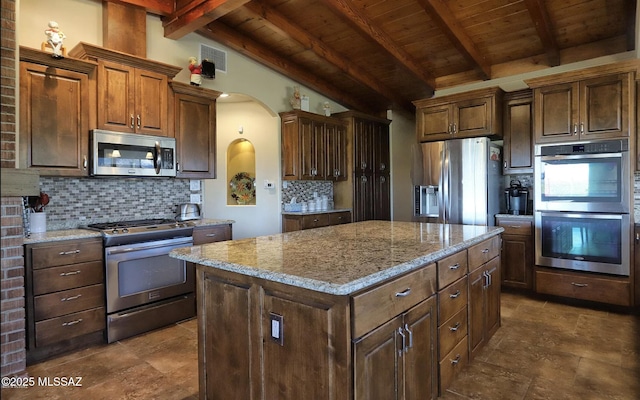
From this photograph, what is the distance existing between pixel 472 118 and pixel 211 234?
11.2 feet

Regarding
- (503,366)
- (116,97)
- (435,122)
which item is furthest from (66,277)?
(435,122)

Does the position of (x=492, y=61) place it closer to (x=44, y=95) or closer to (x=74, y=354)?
(x=44, y=95)

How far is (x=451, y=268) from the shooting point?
2340mm

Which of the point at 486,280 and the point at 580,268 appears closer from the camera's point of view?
the point at 486,280

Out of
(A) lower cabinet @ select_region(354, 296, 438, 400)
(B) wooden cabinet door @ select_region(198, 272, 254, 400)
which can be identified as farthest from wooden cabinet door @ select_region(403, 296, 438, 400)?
(B) wooden cabinet door @ select_region(198, 272, 254, 400)

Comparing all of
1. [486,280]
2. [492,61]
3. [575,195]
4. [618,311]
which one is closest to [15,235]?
[486,280]

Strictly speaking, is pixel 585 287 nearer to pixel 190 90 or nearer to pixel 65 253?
pixel 190 90

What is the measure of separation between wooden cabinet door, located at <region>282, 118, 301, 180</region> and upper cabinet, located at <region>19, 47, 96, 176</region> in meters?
2.60

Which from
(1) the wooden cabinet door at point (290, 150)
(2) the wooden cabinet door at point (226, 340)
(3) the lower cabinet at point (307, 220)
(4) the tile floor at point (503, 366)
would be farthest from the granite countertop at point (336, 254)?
(1) the wooden cabinet door at point (290, 150)

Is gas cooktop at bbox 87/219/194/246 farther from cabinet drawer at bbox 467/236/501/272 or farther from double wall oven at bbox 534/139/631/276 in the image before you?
double wall oven at bbox 534/139/631/276

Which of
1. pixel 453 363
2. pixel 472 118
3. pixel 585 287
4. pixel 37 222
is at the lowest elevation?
pixel 453 363

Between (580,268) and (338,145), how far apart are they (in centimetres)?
351

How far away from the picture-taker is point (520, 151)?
14.8 feet

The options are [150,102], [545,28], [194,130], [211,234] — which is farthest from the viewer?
[545,28]
